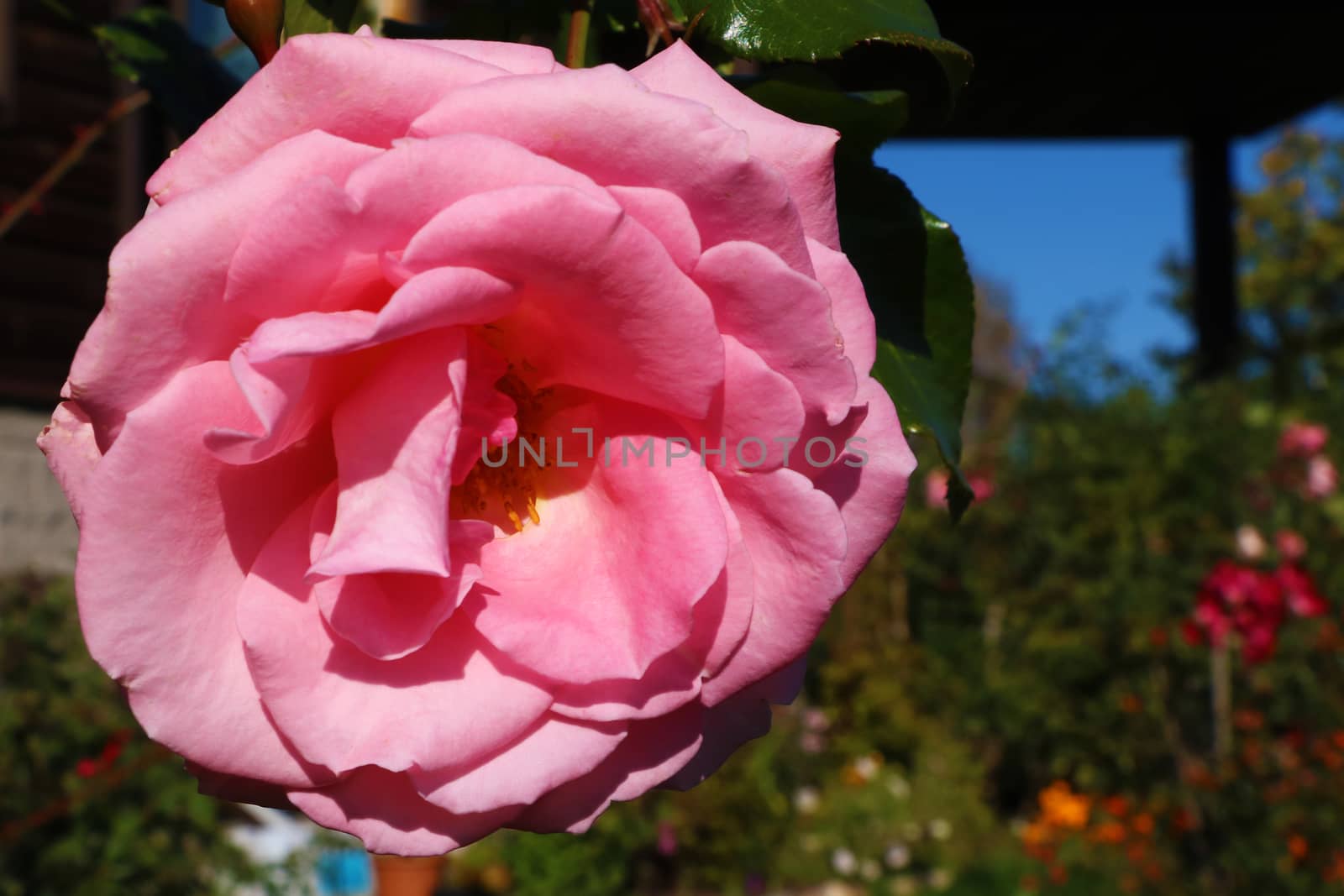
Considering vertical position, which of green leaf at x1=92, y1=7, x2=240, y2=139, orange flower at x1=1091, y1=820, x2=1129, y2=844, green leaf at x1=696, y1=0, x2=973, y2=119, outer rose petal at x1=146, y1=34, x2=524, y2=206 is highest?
green leaf at x1=696, y1=0, x2=973, y2=119

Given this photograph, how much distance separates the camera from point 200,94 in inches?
37.3

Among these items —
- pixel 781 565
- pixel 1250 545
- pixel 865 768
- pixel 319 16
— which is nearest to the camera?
pixel 781 565

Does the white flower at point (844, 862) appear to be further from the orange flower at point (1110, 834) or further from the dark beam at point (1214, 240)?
the dark beam at point (1214, 240)

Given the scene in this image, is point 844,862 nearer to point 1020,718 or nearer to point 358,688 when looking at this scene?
point 1020,718

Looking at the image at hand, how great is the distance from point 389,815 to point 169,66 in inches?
26.8

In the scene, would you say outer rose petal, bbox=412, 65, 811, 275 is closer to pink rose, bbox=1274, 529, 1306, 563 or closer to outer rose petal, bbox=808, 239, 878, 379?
outer rose petal, bbox=808, 239, 878, 379

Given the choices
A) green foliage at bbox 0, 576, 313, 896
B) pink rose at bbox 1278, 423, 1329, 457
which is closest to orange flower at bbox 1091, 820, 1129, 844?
pink rose at bbox 1278, 423, 1329, 457

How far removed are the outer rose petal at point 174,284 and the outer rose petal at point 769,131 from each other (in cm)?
15

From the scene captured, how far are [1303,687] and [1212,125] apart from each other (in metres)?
3.67

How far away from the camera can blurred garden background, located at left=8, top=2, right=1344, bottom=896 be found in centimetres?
389

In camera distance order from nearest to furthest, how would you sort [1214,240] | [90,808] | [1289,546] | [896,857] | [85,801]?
[85,801] < [90,808] < [1289,546] < [896,857] < [1214,240]

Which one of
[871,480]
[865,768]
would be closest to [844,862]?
[865,768]

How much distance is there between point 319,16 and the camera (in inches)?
30.4

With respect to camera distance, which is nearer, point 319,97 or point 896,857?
point 319,97
